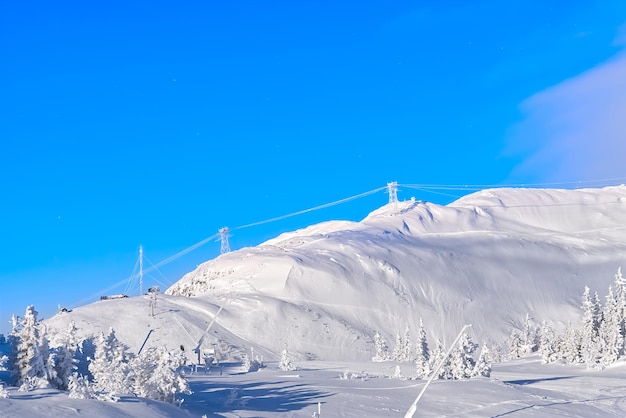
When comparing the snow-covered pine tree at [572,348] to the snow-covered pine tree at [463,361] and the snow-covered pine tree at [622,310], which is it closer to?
the snow-covered pine tree at [622,310]

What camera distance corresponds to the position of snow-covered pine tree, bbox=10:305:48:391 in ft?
86.0

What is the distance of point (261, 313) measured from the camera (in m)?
115

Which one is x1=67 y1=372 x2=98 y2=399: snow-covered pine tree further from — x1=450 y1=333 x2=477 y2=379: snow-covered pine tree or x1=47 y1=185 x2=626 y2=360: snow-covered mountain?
x1=47 y1=185 x2=626 y2=360: snow-covered mountain

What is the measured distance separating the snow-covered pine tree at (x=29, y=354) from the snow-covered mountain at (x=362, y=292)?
5990 cm

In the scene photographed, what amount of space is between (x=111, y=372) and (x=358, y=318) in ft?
339

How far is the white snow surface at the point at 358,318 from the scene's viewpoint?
99.4ft

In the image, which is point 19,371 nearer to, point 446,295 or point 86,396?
point 86,396

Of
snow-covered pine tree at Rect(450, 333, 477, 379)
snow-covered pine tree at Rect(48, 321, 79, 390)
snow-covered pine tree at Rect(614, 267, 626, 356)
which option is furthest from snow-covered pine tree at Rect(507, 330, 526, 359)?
snow-covered pine tree at Rect(48, 321, 79, 390)

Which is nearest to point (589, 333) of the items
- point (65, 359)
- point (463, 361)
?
point (463, 361)

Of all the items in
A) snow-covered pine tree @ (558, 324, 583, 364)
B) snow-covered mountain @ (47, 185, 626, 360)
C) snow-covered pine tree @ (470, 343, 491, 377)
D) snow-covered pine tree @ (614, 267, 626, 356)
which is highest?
snow-covered mountain @ (47, 185, 626, 360)

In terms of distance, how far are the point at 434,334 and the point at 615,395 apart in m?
89.3

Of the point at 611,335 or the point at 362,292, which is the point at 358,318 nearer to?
the point at 362,292

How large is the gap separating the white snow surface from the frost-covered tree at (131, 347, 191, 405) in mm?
992

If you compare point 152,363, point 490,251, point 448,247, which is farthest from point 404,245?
point 152,363
